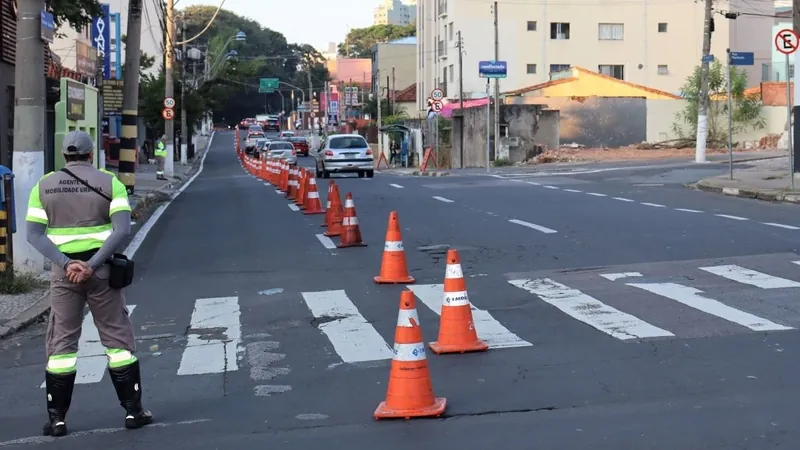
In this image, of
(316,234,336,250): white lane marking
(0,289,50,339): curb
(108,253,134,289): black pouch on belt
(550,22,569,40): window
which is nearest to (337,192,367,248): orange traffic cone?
(316,234,336,250): white lane marking

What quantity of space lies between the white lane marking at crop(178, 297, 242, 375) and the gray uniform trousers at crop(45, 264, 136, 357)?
1601 millimetres

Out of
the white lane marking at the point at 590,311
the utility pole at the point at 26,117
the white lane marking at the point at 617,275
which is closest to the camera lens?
the white lane marking at the point at 590,311

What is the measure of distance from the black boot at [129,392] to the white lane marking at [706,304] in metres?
5.10

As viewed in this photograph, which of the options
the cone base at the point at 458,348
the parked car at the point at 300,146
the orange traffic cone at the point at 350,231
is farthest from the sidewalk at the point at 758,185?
the parked car at the point at 300,146

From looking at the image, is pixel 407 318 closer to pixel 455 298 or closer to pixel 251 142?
pixel 455 298

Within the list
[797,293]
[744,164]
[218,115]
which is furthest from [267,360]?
[218,115]

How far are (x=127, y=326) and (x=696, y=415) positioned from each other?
353 cm

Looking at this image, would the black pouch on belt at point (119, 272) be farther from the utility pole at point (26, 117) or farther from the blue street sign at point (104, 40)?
the blue street sign at point (104, 40)

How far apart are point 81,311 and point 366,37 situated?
470 feet

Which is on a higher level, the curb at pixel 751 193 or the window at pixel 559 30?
the window at pixel 559 30

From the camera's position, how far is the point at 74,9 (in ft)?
67.1

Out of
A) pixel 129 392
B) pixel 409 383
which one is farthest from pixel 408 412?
pixel 129 392

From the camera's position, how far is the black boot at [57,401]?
638cm

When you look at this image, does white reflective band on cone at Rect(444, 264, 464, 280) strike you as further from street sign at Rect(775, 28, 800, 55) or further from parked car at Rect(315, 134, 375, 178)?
parked car at Rect(315, 134, 375, 178)
